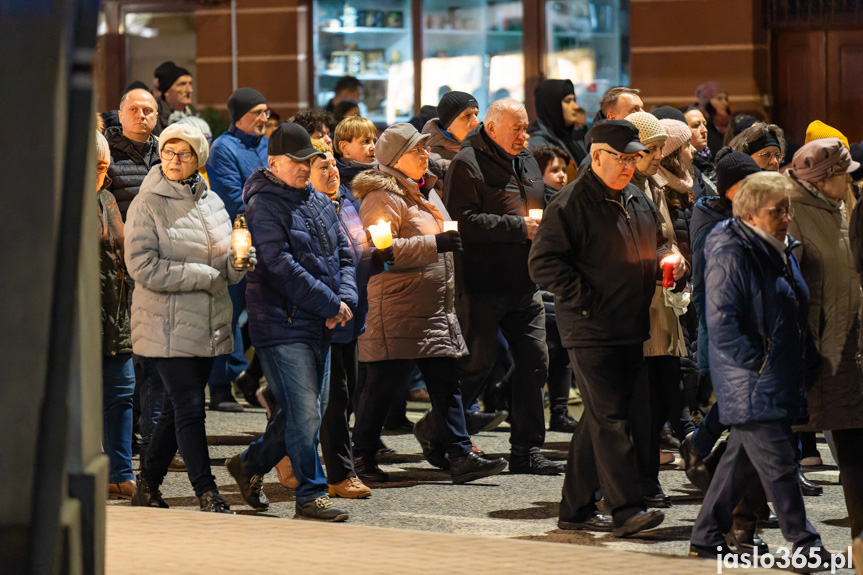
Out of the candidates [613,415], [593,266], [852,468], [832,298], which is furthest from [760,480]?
[593,266]

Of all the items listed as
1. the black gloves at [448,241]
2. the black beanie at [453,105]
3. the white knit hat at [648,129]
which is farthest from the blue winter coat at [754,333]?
the black beanie at [453,105]

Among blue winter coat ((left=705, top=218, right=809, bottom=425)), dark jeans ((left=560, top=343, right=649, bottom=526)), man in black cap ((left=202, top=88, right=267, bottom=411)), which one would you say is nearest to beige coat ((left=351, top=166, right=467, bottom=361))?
dark jeans ((left=560, top=343, right=649, bottom=526))

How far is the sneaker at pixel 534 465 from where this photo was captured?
28.6 ft

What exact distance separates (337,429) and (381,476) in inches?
25.6

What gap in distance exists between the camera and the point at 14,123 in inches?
166

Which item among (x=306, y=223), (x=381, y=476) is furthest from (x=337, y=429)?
(x=306, y=223)

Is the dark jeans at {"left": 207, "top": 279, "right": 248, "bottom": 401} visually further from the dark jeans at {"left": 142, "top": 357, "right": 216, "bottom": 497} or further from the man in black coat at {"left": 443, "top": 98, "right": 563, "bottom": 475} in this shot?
→ the dark jeans at {"left": 142, "top": 357, "right": 216, "bottom": 497}

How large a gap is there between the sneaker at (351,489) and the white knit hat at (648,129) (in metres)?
2.54

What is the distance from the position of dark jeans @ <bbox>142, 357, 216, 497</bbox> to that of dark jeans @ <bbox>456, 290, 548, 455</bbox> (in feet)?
6.49

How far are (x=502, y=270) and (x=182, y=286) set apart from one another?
2231 millimetres

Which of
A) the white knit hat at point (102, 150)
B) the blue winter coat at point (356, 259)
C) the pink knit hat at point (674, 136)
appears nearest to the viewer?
the white knit hat at point (102, 150)

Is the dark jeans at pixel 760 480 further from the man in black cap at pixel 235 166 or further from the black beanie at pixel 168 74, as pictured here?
the black beanie at pixel 168 74

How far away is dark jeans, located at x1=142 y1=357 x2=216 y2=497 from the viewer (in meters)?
7.29

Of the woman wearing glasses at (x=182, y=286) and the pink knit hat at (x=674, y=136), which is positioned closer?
the woman wearing glasses at (x=182, y=286)
